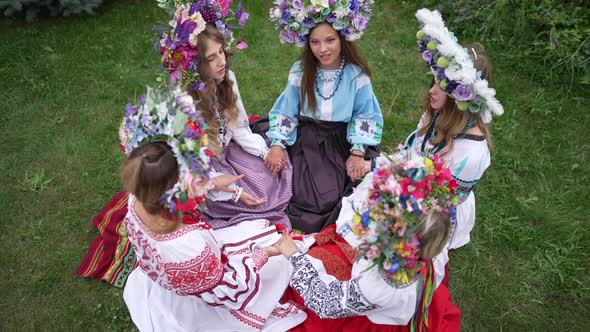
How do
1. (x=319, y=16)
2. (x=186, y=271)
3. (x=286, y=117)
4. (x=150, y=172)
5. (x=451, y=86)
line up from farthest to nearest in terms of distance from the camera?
(x=286, y=117), (x=319, y=16), (x=451, y=86), (x=186, y=271), (x=150, y=172)

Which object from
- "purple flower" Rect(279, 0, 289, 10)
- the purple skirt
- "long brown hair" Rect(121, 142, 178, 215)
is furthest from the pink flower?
"long brown hair" Rect(121, 142, 178, 215)

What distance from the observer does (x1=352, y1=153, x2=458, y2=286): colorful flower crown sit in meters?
2.06

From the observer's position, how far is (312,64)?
11.3 ft

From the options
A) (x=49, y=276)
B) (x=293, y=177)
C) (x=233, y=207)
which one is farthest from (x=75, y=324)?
(x=293, y=177)

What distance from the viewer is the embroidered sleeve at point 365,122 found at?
11.6ft

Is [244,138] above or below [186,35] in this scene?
below

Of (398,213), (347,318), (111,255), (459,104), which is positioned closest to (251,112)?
(111,255)

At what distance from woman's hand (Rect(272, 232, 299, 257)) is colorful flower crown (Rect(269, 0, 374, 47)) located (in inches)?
55.0

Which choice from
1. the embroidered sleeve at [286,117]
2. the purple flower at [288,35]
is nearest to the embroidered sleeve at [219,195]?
the embroidered sleeve at [286,117]

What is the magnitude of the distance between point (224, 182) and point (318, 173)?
75 cm

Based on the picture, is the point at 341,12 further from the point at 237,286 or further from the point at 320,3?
the point at 237,286

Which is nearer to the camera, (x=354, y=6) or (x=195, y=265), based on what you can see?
(x=195, y=265)

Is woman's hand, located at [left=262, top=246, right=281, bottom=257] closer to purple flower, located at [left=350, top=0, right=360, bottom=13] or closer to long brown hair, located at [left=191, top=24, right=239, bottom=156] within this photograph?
long brown hair, located at [left=191, top=24, right=239, bottom=156]

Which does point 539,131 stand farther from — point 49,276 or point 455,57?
point 49,276
